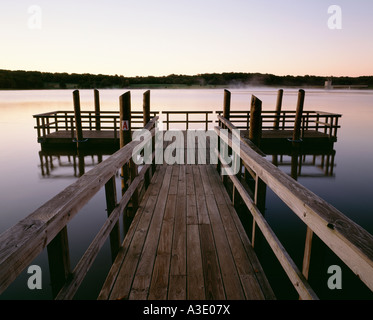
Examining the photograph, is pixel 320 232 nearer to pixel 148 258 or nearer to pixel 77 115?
pixel 148 258

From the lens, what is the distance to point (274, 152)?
1362 centimetres

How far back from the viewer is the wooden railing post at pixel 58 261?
1.64 m

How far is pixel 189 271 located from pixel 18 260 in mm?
1934

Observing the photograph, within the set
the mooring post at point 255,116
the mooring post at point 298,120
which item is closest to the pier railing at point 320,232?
the mooring post at point 255,116

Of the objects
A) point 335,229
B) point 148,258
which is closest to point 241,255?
point 148,258

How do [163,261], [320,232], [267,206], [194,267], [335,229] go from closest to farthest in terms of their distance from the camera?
[335,229] → [320,232] → [194,267] → [163,261] → [267,206]

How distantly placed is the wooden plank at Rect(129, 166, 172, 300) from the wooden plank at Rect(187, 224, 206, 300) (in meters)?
0.38

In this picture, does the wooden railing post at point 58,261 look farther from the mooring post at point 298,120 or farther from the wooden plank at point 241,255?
the mooring post at point 298,120

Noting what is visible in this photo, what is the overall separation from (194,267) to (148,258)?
507 millimetres

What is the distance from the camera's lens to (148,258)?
9.86ft

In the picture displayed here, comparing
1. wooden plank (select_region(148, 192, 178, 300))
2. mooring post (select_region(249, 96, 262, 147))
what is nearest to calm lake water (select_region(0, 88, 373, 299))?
wooden plank (select_region(148, 192, 178, 300))

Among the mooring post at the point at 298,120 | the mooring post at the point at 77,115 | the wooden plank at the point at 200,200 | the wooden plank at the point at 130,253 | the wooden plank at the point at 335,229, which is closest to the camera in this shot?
the wooden plank at the point at 335,229
